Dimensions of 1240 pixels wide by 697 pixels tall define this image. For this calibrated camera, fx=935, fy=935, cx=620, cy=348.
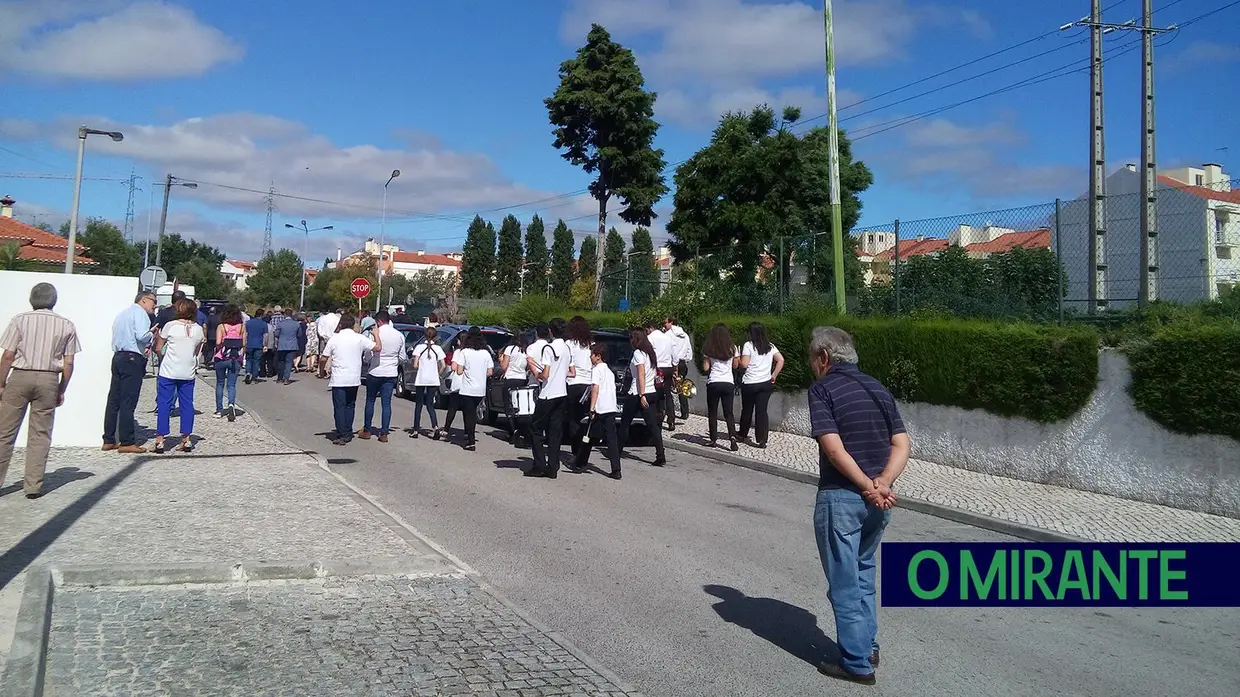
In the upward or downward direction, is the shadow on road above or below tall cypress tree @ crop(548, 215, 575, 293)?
below

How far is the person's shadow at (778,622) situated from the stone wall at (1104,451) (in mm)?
6125

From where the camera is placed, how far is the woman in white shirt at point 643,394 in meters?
12.1

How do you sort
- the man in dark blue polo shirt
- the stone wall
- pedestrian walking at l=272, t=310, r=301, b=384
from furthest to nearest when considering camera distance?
pedestrian walking at l=272, t=310, r=301, b=384, the stone wall, the man in dark blue polo shirt

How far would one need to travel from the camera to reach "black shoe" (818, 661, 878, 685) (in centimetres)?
497

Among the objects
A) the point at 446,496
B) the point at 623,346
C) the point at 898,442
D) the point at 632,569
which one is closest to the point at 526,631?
the point at 632,569

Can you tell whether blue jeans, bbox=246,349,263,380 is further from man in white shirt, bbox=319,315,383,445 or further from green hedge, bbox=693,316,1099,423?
green hedge, bbox=693,316,1099,423

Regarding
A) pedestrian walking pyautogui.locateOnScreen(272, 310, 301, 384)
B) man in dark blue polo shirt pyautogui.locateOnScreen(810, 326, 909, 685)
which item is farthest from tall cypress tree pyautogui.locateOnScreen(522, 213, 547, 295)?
man in dark blue polo shirt pyautogui.locateOnScreen(810, 326, 909, 685)

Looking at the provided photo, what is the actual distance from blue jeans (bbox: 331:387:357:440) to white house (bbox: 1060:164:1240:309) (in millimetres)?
10022

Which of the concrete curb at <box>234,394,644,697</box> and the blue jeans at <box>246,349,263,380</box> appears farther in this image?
the blue jeans at <box>246,349,263,380</box>

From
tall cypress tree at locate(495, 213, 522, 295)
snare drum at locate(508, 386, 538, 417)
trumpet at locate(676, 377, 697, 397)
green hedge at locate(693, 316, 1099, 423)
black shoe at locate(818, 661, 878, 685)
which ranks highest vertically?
tall cypress tree at locate(495, 213, 522, 295)

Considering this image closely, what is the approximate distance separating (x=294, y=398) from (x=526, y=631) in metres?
15.8

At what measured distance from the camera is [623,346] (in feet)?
51.5

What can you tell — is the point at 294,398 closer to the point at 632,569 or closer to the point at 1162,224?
the point at 632,569

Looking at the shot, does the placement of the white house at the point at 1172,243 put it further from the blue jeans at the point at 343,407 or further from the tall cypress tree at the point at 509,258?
the tall cypress tree at the point at 509,258
